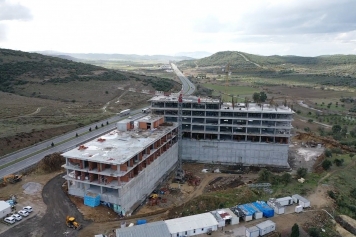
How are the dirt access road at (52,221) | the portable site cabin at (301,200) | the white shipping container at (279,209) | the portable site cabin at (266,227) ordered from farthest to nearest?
the portable site cabin at (301,200) → the white shipping container at (279,209) → the dirt access road at (52,221) → the portable site cabin at (266,227)

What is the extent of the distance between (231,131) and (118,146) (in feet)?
100

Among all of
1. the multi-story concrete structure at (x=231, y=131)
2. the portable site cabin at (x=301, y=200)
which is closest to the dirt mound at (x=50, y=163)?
the multi-story concrete structure at (x=231, y=131)

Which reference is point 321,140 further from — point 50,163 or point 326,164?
point 50,163

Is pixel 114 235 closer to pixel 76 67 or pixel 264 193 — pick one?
pixel 264 193

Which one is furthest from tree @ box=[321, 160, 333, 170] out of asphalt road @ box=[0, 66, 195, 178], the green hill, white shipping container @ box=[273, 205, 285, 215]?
the green hill

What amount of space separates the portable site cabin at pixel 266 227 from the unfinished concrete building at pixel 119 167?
72.3ft

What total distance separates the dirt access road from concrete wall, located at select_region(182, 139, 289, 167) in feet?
111

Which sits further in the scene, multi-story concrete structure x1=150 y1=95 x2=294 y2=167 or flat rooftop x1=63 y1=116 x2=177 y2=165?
multi-story concrete structure x1=150 y1=95 x2=294 y2=167

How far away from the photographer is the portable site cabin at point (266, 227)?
40.1 metres

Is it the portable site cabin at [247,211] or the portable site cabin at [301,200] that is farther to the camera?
the portable site cabin at [301,200]

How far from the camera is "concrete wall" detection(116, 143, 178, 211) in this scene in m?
50.5

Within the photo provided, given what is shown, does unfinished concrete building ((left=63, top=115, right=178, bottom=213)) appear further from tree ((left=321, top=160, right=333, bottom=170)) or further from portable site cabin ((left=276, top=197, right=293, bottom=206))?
tree ((left=321, top=160, right=333, bottom=170))

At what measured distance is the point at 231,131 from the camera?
74.8m

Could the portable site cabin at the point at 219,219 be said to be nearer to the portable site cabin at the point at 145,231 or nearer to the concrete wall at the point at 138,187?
the portable site cabin at the point at 145,231
